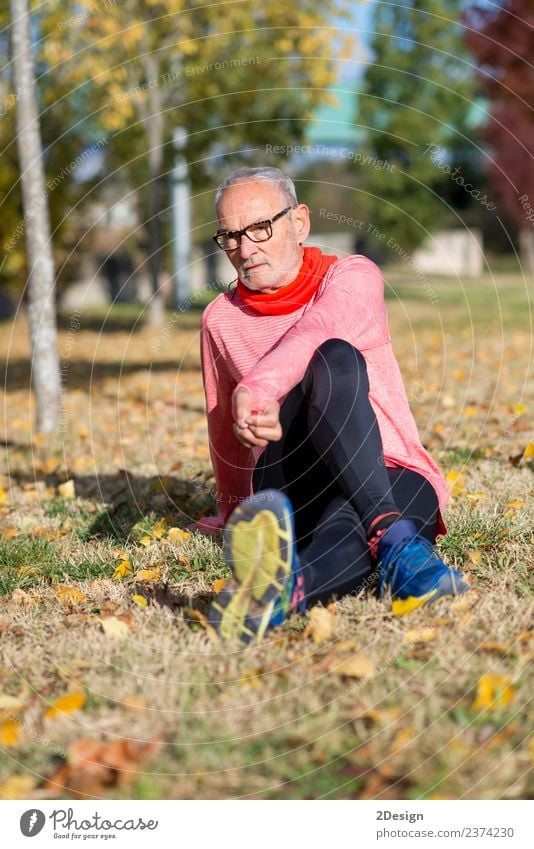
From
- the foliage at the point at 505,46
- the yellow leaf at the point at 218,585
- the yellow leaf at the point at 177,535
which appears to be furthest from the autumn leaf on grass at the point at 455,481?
the foliage at the point at 505,46

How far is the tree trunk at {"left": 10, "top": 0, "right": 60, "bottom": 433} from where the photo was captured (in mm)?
5902

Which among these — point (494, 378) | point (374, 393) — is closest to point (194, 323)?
point (494, 378)

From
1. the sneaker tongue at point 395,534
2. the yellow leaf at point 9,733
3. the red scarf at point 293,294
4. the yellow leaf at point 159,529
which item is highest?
the red scarf at point 293,294

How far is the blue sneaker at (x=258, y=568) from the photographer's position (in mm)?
2283

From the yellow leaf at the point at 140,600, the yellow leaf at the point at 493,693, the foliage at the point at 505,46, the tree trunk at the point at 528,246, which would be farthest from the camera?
the tree trunk at the point at 528,246

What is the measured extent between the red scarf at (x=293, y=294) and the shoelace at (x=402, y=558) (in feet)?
2.81

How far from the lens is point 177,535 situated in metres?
3.53

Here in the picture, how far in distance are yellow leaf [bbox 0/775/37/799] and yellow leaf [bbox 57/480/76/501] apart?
265 cm

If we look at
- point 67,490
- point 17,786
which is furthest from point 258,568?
point 67,490

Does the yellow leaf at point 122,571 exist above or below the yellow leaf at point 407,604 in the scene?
below

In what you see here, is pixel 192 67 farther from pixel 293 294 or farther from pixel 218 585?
pixel 218 585

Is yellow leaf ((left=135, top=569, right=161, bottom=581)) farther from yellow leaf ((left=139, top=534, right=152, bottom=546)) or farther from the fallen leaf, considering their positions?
the fallen leaf

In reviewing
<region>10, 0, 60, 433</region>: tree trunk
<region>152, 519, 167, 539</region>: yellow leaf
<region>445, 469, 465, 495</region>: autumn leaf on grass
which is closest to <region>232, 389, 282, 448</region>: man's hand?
<region>152, 519, 167, 539</region>: yellow leaf

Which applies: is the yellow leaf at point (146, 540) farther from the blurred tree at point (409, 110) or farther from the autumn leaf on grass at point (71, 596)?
the blurred tree at point (409, 110)
